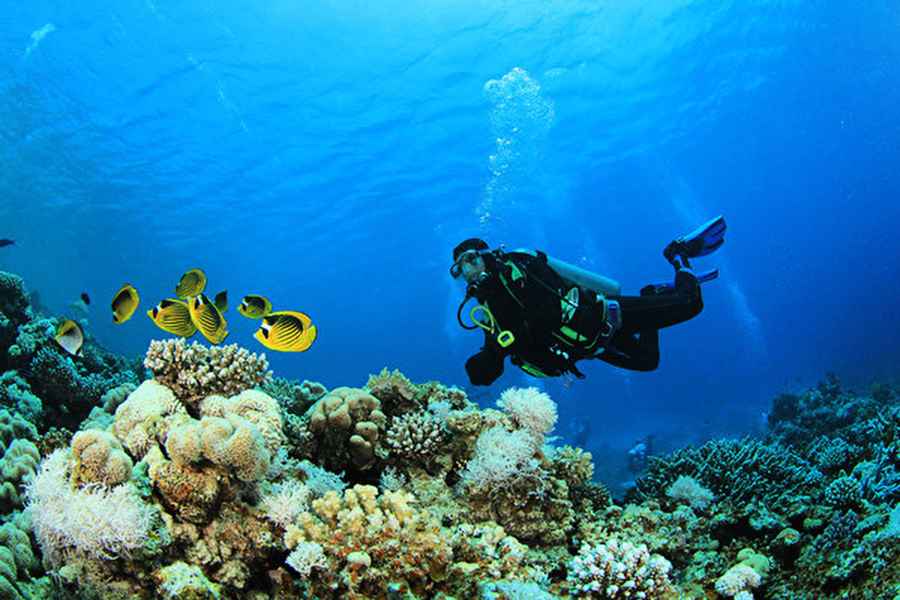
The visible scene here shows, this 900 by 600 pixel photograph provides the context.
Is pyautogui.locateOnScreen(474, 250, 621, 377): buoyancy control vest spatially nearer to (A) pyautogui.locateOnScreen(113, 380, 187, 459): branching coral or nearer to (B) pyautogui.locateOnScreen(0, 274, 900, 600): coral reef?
(B) pyautogui.locateOnScreen(0, 274, 900, 600): coral reef

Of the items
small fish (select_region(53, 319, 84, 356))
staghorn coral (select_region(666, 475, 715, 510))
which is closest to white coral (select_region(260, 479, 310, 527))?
small fish (select_region(53, 319, 84, 356))

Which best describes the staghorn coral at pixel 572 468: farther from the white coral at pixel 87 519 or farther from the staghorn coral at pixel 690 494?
the white coral at pixel 87 519

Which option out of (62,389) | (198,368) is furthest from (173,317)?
(62,389)

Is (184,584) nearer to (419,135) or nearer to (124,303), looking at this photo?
(124,303)

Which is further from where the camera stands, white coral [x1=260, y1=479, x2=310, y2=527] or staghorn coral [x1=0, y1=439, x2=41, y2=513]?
staghorn coral [x1=0, y1=439, x2=41, y2=513]

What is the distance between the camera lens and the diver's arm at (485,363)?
5.74 meters

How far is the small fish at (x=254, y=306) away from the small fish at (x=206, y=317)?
0.87 ft

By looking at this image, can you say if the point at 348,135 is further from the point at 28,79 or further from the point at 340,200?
the point at 28,79

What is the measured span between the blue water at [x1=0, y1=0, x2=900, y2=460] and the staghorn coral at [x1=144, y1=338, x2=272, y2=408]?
3.83 meters

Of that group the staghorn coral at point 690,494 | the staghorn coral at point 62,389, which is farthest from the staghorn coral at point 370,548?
the staghorn coral at point 62,389

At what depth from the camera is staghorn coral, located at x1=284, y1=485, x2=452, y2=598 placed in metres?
2.80

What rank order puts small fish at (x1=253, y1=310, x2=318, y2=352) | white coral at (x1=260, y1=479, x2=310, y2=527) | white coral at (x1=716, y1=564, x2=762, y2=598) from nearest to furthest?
white coral at (x1=260, y1=479, x2=310, y2=527) < white coral at (x1=716, y1=564, x2=762, y2=598) < small fish at (x1=253, y1=310, x2=318, y2=352)

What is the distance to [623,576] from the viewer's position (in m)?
3.21

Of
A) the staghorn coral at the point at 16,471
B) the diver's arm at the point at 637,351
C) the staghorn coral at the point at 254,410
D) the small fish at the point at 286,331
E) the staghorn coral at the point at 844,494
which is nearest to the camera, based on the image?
the small fish at the point at 286,331
